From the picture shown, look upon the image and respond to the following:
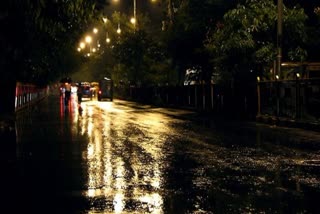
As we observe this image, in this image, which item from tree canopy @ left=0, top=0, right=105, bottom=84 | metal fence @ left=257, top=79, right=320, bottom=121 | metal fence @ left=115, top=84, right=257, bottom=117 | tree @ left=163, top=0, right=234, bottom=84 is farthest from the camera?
tree @ left=163, top=0, right=234, bottom=84

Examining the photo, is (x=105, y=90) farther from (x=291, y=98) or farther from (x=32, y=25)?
(x=32, y=25)

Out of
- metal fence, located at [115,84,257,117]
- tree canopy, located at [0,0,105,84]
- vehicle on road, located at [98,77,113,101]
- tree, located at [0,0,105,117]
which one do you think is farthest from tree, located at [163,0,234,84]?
vehicle on road, located at [98,77,113,101]

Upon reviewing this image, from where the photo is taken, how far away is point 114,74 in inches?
2918

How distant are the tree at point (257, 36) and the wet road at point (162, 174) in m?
9.91

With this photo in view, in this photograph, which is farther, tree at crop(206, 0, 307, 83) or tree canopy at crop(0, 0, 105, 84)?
tree at crop(206, 0, 307, 83)

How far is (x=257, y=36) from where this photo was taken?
2947cm

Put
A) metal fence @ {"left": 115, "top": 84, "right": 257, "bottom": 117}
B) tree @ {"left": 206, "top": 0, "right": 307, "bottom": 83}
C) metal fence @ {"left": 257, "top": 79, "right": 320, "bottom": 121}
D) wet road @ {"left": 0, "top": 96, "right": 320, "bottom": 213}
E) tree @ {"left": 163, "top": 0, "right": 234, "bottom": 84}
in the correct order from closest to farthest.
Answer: wet road @ {"left": 0, "top": 96, "right": 320, "bottom": 213}
metal fence @ {"left": 257, "top": 79, "right": 320, "bottom": 121}
tree @ {"left": 206, "top": 0, "right": 307, "bottom": 83}
metal fence @ {"left": 115, "top": 84, "right": 257, "bottom": 117}
tree @ {"left": 163, "top": 0, "right": 234, "bottom": 84}

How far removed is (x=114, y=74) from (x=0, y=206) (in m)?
66.2

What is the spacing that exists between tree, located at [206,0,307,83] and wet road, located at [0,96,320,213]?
991 cm

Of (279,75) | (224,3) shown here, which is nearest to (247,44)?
(279,75)

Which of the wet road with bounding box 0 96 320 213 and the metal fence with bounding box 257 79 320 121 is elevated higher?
the metal fence with bounding box 257 79 320 121

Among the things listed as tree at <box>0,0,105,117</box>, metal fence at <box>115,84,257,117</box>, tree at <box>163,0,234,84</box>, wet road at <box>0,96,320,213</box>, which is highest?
tree at <box>163,0,234,84</box>

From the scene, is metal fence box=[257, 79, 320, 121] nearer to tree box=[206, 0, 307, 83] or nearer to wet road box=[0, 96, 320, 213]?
tree box=[206, 0, 307, 83]

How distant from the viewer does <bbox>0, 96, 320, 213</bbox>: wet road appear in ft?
27.0
